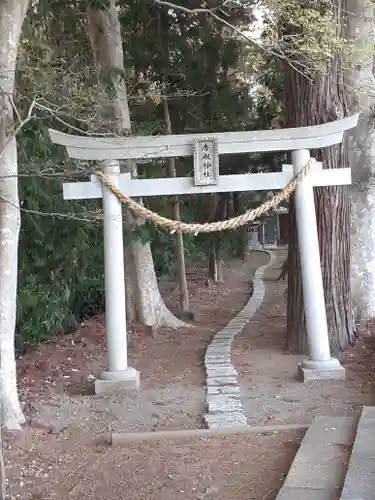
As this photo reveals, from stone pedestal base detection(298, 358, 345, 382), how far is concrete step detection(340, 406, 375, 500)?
180 centimetres

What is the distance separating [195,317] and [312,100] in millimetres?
4779

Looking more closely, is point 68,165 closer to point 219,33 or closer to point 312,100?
point 312,100

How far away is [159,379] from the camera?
6.92 metres

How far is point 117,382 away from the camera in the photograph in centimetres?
636

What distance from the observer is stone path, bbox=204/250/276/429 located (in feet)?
17.0

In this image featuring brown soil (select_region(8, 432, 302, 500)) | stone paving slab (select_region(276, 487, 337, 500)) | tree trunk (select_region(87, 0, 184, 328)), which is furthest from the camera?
tree trunk (select_region(87, 0, 184, 328))

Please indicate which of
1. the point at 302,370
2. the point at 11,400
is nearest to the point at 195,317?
the point at 302,370

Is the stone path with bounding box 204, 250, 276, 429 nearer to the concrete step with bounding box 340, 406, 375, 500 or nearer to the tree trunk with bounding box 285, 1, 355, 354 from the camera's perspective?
the concrete step with bounding box 340, 406, 375, 500

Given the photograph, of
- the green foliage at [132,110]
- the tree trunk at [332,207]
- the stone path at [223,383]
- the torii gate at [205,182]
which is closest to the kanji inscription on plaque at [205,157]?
the torii gate at [205,182]

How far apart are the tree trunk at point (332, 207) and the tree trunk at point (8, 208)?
140 inches

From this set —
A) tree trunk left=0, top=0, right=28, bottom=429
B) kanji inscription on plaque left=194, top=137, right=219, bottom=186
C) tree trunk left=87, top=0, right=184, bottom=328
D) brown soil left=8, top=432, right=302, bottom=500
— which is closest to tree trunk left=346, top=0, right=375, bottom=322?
kanji inscription on plaque left=194, top=137, right=219, bottom=186

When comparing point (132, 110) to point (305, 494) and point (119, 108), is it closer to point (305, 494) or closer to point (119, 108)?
point (119, 108)

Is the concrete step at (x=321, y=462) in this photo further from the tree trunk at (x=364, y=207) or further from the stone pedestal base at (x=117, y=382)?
the tree trunk at (x=364, y=207)

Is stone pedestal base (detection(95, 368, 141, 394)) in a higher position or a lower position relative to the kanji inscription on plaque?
lower
